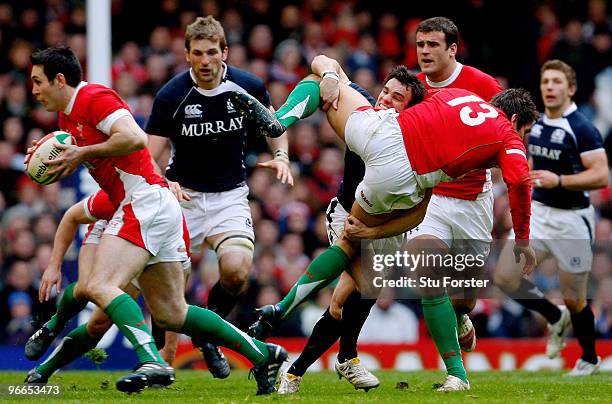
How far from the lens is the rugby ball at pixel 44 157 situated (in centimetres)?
689

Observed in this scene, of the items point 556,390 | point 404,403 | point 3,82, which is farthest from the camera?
point 3,82

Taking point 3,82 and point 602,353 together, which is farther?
point 3,82

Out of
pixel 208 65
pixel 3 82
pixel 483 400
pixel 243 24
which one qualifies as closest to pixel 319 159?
pixel 243 24

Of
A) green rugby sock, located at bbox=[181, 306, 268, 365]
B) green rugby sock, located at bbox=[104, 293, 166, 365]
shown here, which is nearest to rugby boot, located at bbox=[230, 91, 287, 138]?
Result: green rugby sock, located at bbox=[181, 306, 268, 365]

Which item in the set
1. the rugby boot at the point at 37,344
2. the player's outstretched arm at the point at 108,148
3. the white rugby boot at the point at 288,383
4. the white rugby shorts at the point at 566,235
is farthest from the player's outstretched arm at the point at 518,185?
the rugby boot at the point at 37,344

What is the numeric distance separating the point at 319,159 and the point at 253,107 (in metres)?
7.29

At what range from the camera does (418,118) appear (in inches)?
280

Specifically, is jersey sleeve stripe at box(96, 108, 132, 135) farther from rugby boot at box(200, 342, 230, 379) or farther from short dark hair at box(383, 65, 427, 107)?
rugby boot at box(200, 342, 230, 379)

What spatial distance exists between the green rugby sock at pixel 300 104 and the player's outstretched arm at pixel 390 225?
0.76 m

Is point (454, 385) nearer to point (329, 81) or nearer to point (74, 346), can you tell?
point (329, 81)

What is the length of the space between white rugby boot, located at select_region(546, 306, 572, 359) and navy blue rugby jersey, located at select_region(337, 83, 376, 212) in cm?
330

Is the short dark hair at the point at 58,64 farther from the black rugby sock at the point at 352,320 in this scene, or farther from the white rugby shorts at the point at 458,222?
the white rugby shorts at the point at 458,222

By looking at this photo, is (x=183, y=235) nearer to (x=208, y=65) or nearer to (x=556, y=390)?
(x=208, y=65)

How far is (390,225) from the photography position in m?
7.32
